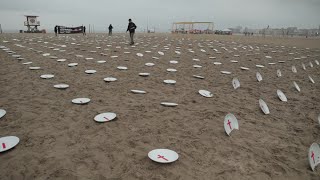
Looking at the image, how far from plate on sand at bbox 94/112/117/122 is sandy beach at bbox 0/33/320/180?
0.10 metres

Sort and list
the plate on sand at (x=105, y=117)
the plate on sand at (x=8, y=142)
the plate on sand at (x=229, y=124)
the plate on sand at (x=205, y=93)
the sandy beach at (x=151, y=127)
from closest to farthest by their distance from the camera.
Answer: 1. the sandy beach at (x=151, y=127)
2. the plate on sand at (x=8, y=142)
3. the plate on sand at (x=229, y=124)
4. the plate on sand at (x=105, y=117)
5. the plate on sand at (x=205, y=93)

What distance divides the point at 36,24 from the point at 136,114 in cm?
4347

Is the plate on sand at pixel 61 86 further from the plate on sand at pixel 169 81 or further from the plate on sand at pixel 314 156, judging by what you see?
the plate on sand at pixel 314 156

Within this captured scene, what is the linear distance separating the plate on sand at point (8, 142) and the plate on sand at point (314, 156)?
4.64m

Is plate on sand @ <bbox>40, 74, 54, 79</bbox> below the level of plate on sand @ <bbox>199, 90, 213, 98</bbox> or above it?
above

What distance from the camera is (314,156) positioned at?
11.9 ft

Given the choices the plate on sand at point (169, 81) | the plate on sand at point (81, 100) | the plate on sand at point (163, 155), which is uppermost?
the plate on sand at point (169, 81)

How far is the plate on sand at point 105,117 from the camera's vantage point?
187 inches

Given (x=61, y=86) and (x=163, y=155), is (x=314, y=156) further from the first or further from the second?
(x=61, y=86)

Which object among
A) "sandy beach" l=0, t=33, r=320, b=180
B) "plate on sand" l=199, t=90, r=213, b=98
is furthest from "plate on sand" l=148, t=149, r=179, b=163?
"plate on sand" l=199, t=90, r=213, b=98

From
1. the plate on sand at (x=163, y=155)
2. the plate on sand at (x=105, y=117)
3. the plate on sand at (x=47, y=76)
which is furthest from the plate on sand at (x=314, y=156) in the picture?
the plate on sand at (x=47, y=76)

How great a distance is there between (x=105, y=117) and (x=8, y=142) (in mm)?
1723

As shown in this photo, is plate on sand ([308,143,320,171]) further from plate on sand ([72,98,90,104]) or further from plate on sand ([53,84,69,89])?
plate on sand ([53,84,69,89])

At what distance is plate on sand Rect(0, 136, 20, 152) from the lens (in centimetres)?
363
